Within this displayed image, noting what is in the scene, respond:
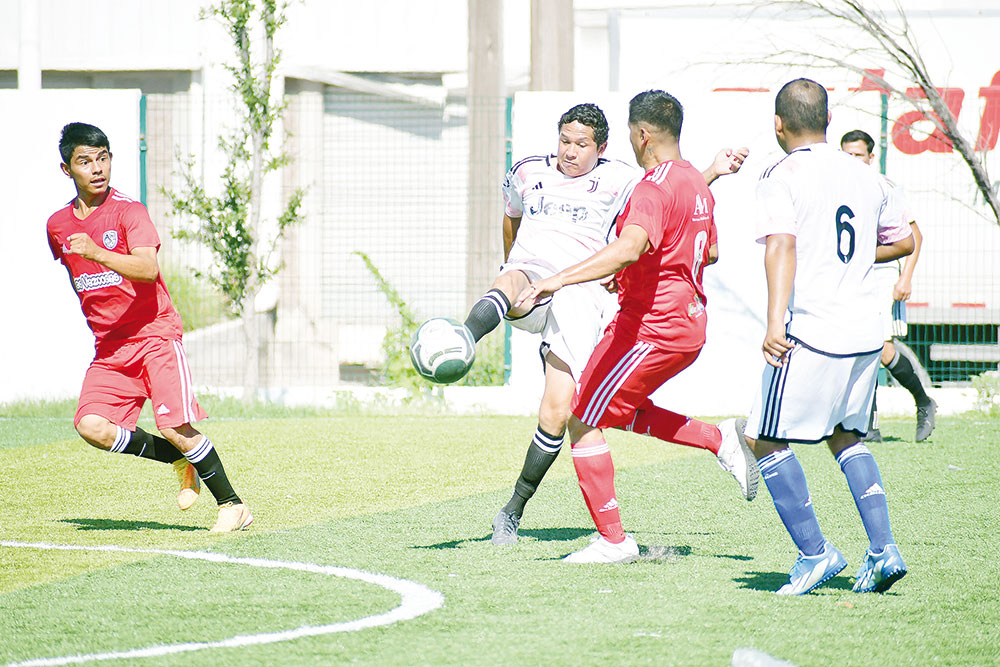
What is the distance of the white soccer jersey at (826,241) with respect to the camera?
4.60 meters

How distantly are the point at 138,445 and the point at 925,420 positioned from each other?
19.5ft

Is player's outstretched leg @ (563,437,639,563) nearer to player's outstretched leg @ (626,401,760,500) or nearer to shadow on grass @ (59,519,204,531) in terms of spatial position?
player's outstretched leg @ (626,401,760,500)

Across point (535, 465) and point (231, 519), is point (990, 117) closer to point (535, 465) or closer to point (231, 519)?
point (535, 465)

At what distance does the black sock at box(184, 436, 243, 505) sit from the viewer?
6.06m

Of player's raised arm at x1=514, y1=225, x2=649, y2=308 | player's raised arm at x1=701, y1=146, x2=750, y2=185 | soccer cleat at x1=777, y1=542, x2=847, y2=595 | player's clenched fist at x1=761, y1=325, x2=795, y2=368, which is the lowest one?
soccer cleat at x1=777, y1=542, x2=847, y2=595

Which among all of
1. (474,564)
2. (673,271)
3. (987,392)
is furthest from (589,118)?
(987,392)

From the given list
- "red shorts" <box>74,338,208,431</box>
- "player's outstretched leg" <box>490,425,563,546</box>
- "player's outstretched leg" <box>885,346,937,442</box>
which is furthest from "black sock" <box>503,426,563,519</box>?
"player's outstretched leg" <box>885,346,937,442</box>

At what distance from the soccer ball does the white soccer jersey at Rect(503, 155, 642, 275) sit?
0.82 meters

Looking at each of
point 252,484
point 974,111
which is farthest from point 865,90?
A: point 252,484

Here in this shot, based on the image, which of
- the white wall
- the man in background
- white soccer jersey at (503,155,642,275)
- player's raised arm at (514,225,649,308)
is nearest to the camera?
player's raised arm at (514,225,649,308)

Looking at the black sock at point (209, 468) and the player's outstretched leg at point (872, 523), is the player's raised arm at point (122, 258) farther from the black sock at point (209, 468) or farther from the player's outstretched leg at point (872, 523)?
the player's outstretched leg at point (872, 523)

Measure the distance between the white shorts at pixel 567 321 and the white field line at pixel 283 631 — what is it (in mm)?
1435

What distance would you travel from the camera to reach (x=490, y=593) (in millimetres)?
4723

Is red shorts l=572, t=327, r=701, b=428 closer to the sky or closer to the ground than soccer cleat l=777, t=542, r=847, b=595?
closer to the sky
